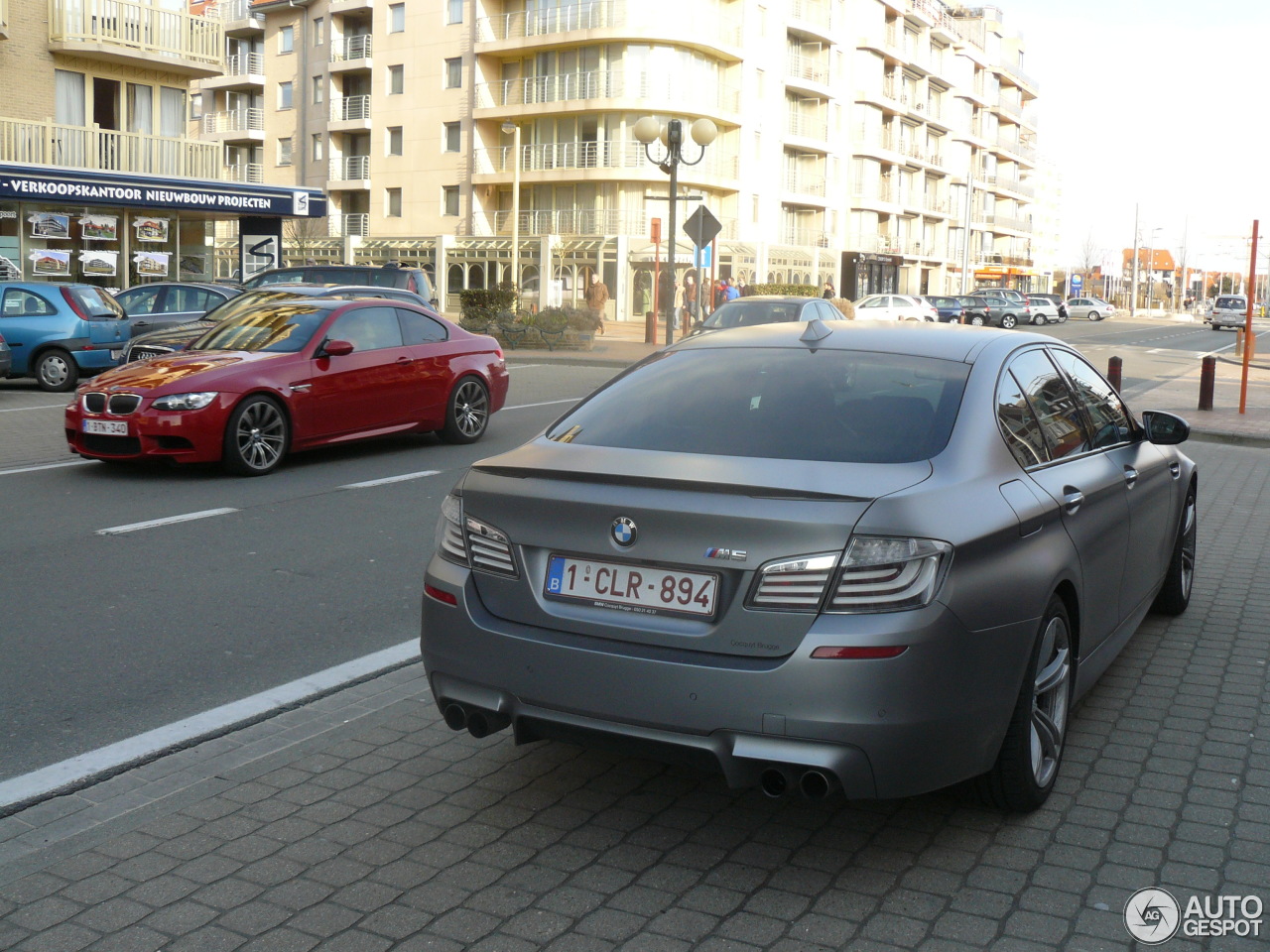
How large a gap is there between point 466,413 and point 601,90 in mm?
43009

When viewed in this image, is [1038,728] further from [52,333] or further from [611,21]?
[611,21]

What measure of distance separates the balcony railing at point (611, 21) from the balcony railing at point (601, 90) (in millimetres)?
1820

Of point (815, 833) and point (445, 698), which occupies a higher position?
point (445, 698)

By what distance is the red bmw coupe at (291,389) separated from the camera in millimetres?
10695

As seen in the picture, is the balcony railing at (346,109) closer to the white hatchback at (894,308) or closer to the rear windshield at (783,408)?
the white hatchback at (894,308)

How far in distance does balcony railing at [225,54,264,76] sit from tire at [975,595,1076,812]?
7131cm

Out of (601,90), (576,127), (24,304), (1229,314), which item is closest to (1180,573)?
(24,304)

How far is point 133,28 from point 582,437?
30.3 metres

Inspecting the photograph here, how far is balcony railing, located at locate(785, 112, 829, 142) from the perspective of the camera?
63031 millimetres

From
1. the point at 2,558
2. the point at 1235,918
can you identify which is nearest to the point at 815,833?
the point at 1235,918

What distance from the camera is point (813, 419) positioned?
13.6ft

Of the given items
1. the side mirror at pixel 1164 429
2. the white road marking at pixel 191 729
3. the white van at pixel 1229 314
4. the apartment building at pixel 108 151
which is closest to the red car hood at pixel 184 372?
the white road marking at pixel 191 729

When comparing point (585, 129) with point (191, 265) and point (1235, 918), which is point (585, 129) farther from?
point (1235, 918)

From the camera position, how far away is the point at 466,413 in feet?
44.1
